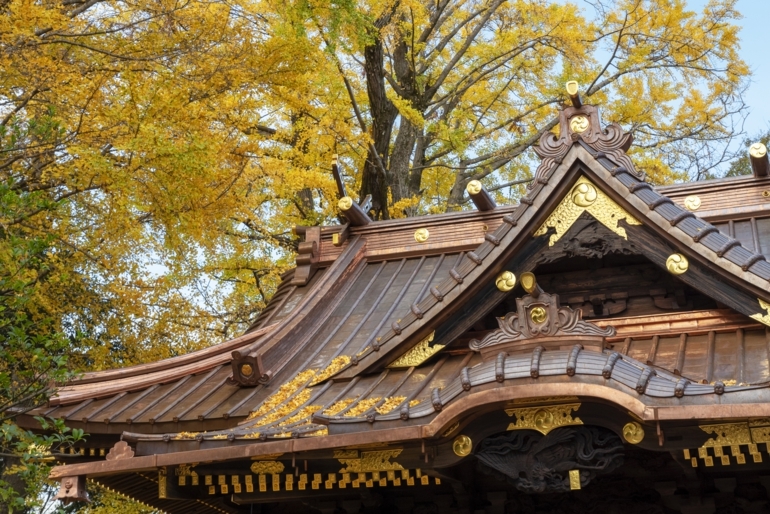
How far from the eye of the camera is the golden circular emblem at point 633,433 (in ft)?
15.5

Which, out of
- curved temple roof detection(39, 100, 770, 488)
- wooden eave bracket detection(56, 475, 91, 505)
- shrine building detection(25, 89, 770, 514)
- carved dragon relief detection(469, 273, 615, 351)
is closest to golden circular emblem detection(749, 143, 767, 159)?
shrine building detection(25, 89, 770, 514)

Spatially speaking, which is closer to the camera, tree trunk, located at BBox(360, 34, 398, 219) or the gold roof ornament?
the gold roof ornament

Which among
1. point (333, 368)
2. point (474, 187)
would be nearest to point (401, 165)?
point (474, 187)

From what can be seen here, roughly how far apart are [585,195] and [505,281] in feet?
2.39

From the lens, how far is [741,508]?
5293mm

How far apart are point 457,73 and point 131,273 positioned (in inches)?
320

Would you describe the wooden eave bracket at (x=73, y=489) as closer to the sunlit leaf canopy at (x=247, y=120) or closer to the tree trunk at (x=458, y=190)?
the sunlit leaf canopy at (x=247, y=120)

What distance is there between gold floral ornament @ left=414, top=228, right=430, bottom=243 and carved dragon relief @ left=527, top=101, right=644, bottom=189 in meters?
1.95

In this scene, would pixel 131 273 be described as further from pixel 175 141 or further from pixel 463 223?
pixel 463 223

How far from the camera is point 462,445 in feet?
16.5

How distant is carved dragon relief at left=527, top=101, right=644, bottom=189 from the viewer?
5664 mm

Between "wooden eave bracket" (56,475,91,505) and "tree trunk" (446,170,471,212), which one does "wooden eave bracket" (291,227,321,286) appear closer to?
"wooden eave bracket" (56,475,91,505)

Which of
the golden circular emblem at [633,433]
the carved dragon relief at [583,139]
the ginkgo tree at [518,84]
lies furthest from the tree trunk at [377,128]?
the golden circular emblem at [633,433]

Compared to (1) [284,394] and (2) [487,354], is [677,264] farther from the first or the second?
(1) [284,394]
